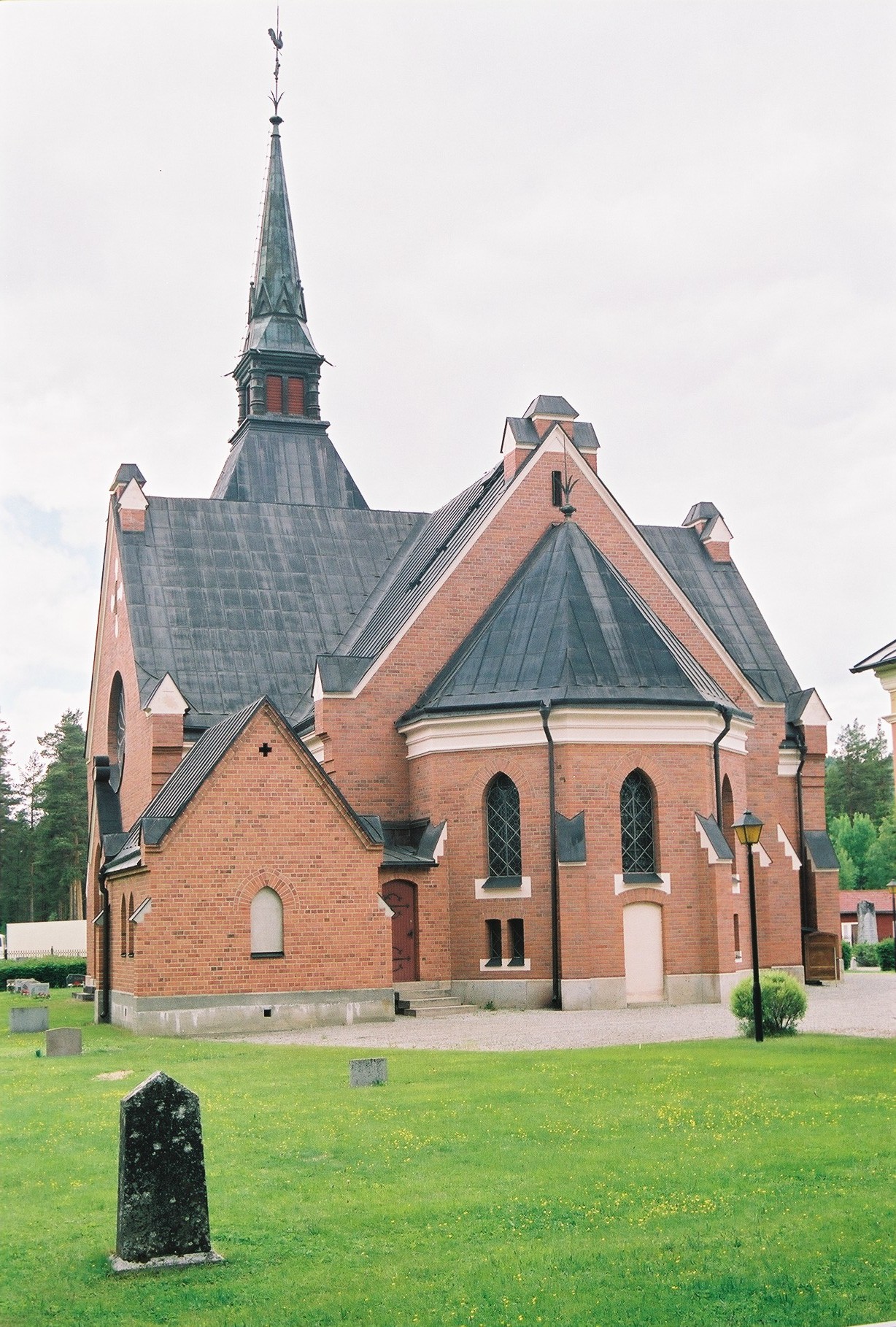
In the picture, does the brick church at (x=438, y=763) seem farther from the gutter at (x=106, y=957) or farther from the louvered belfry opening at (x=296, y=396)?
the louvered belfry opening at (x=296, y=396)

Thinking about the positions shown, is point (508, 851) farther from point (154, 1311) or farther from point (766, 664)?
point (154, 1311)

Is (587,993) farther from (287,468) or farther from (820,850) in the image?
(287,468)

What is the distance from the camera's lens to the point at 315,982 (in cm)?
2758

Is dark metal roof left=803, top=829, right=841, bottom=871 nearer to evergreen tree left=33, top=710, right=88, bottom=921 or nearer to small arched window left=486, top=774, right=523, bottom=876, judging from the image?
small arched window left=486, top=774, right=523, bottom=876

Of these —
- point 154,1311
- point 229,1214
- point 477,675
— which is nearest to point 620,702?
point 477,675

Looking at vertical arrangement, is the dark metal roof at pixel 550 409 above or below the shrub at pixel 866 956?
above

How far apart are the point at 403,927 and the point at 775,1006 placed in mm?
11672

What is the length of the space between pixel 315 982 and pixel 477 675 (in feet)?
27.3

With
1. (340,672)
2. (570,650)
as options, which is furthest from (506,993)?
(340,672)

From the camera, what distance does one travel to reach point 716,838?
30.9 metres

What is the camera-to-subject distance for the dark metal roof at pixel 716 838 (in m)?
30.6

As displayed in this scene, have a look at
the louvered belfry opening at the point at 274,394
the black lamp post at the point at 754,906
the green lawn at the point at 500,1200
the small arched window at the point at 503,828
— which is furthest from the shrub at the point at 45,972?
the green lawn at the point at 500,1200

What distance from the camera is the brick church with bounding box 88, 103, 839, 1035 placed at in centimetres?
2752

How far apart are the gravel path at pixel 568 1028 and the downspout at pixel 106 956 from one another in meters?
5.61
